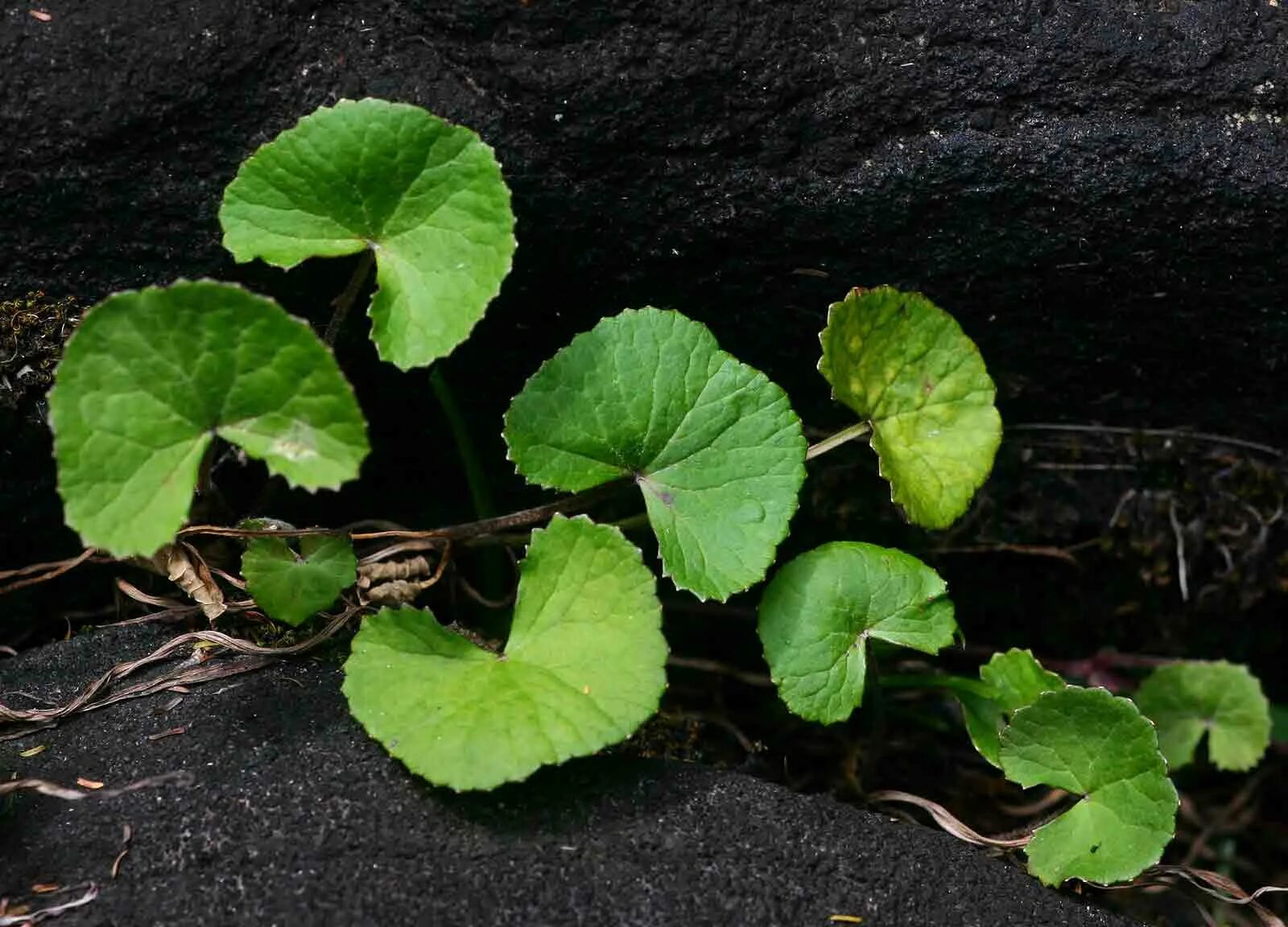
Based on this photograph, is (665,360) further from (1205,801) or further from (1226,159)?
(1205,801)

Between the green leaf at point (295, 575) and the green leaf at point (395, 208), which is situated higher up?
the green leaf at point (395, 208)

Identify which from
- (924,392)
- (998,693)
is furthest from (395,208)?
(998,693)

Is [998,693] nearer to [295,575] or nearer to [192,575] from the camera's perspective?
[295,575]

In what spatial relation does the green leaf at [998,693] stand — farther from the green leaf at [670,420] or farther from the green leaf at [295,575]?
the green leaf at [295,575]

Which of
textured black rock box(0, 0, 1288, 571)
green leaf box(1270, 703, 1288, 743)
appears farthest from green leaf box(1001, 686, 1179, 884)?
green leaf box(1270, 703, 1288, 743)

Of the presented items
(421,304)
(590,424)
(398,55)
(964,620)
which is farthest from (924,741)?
(398,55)

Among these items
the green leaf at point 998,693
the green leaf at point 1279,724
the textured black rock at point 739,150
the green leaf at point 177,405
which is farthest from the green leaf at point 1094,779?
the green leaf at point 177,405

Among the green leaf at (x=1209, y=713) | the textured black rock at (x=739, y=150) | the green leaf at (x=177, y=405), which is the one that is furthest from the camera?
the green leaf at (x=1209, y=713)
